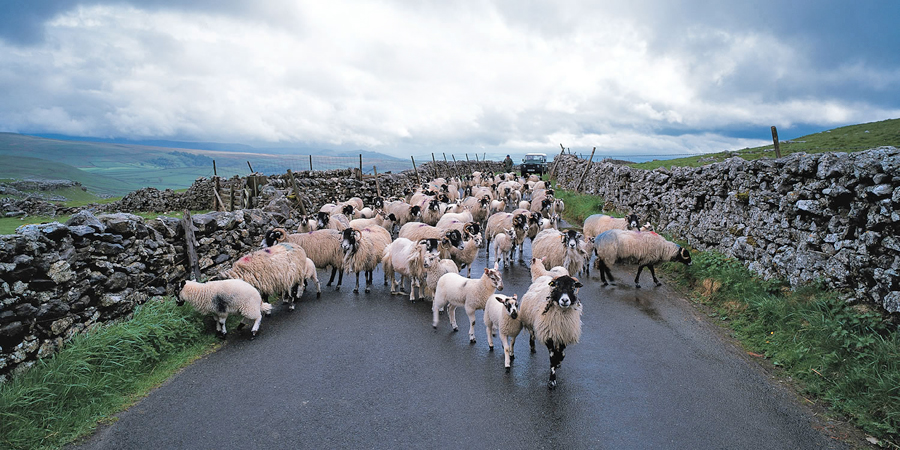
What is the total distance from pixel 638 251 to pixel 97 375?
10.0 metres

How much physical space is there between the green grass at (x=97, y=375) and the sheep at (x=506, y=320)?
4.54 meters

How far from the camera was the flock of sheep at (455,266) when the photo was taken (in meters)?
5.68

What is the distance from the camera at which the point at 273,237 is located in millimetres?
9492

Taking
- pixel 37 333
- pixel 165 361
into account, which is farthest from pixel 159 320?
pixel 37 333

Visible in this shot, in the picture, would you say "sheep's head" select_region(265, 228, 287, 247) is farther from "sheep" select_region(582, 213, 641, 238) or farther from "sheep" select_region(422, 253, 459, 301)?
"sheep" select_region(582, 213, 641, 238)

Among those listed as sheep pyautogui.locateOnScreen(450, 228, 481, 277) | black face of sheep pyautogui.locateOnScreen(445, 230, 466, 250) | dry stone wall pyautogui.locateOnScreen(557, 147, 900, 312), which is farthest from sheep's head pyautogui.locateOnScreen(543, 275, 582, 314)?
sheep pyautogui.locateOnScreen(450, 228, 481, 277)

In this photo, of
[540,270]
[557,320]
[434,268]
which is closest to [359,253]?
[434,268]

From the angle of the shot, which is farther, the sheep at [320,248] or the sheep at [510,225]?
the sheep at [510,225]

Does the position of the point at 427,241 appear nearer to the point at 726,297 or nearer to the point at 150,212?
the point at 726,297

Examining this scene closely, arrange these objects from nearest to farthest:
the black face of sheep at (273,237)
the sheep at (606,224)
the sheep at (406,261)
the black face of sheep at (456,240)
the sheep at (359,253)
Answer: the sheep at (406,261)
the black face of sheep at (456,240)
the sheep at (359,253)
the black face of sheep at (273,237)
the sheep at (606,224)

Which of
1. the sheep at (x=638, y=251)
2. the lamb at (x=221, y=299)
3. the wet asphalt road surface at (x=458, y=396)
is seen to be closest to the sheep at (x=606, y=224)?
the sheep at (x=638, y=251)

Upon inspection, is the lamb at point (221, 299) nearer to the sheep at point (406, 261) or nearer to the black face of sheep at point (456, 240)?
the sheep at point (406, 261)

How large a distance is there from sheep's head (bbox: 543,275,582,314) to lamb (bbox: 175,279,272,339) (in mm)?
4859

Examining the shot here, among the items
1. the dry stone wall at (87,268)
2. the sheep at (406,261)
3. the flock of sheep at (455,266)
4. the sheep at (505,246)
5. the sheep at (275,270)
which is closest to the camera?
the dry stone wall at (87,268)
